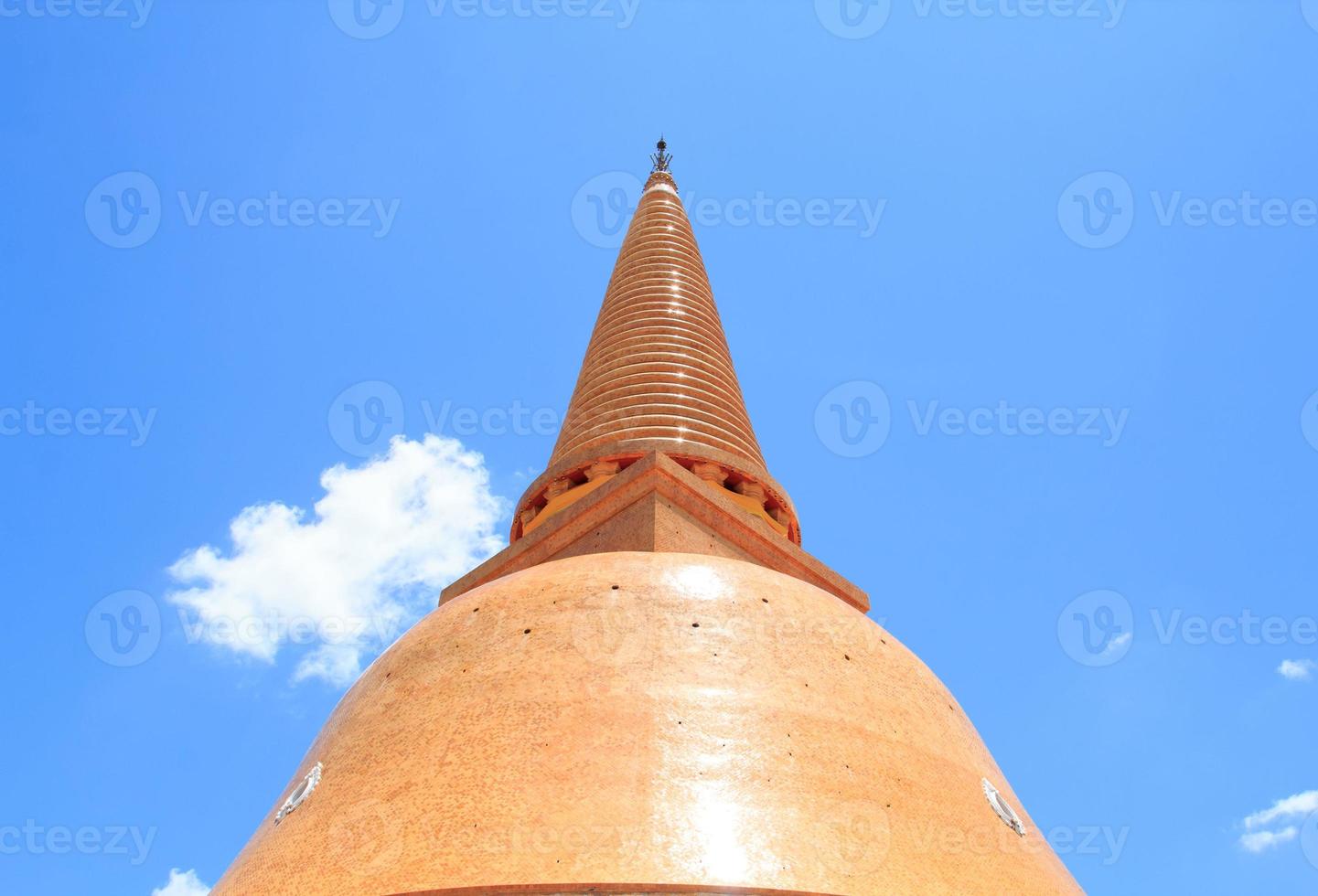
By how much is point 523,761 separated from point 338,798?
1.17 m

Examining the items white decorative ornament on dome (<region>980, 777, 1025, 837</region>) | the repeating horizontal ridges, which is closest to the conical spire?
the repeating horizontal ridges

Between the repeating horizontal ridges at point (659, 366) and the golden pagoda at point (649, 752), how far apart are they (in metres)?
1.47

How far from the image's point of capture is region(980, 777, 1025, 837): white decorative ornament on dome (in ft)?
21.0

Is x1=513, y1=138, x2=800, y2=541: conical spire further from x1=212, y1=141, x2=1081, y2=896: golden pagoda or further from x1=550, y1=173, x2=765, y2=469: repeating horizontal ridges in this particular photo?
x1=212, y1=141, x2=1081, y2=896: golden pagoda

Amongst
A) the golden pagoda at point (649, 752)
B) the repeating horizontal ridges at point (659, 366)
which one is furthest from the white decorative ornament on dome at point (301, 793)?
the repeating horizontal ridges at point (659, 366)

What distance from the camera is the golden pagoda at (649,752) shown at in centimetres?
495

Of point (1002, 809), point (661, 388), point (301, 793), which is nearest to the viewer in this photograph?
point (301, 793)

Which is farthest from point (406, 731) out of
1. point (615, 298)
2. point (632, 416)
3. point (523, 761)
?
point (615, 298)

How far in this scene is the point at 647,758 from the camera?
5422 mm

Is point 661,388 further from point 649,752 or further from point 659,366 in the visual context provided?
point 649,752

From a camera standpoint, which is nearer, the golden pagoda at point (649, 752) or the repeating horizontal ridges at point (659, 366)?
the golden pagoda at point (649, 752)

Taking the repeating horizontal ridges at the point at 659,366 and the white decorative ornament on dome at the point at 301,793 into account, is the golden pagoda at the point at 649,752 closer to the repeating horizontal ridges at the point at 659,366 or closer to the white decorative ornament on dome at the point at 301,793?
the white decorative ornament on dome at the point at 301,793

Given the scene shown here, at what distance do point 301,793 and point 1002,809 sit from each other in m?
4.21

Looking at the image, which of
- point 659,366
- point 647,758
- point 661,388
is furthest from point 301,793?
point 659,366
